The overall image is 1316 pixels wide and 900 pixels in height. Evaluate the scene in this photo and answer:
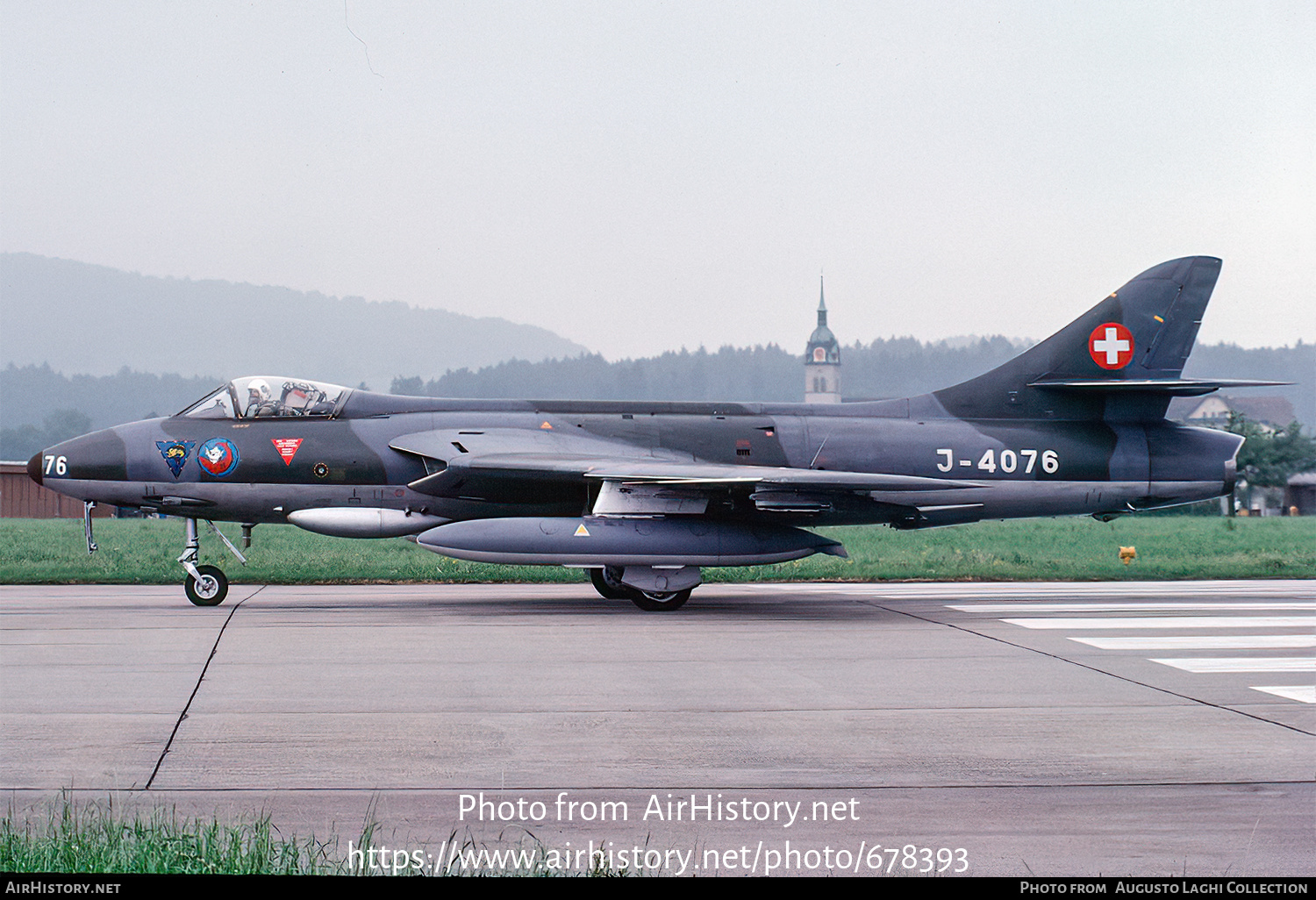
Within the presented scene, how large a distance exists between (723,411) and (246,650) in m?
7.80

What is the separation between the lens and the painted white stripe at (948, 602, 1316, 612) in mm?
14312

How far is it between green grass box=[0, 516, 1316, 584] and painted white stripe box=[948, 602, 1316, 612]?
14.9 feet

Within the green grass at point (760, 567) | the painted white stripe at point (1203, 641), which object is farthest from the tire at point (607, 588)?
the painted white stripe at point (1203, 641)

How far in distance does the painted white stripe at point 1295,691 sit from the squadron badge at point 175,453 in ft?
39.8

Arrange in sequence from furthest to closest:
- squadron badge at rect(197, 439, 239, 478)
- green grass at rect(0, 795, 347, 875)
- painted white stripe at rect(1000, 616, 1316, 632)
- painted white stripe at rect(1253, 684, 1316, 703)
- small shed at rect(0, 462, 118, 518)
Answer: small shed at rect(0, 462, 118, 518) < squadron badge at rect(197, 439, 239, 478) < painted white stripe at rect(1000, 616, 1316, 632) < painted white stripe at rect(1253, 684, 1316, 703) < green grass at rect(0, 795, 347, 875)

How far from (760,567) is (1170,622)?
9.42 m

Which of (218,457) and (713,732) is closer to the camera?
(713,732)

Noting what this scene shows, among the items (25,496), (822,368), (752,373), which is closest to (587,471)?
(25,496)

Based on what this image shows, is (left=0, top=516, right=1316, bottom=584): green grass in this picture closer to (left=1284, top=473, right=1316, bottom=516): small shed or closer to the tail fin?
the tail fin

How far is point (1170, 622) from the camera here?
42.3 ft

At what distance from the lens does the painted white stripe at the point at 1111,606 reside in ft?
47.0

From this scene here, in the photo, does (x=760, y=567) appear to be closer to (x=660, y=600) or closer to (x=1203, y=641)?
(x=660, y=600)

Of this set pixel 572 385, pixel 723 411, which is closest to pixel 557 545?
pixel 723 411

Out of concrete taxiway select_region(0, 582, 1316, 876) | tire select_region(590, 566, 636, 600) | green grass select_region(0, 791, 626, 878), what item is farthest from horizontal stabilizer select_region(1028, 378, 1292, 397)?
green grass select_region(0, 791, 626, 878)
